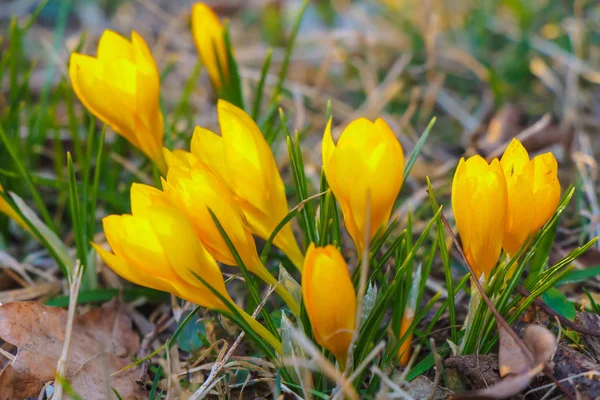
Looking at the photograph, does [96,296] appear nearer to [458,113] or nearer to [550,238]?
[550,238]

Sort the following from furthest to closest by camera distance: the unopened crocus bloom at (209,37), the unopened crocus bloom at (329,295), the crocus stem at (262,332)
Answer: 1. the unopened crocus bloom at (209,37)
2. the crocus stem at (262,332)
3. the unopened crocus bloom at (329,295)

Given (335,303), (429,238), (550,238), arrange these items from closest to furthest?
1. (335,303)
2. (550,238)
3. (429,238)

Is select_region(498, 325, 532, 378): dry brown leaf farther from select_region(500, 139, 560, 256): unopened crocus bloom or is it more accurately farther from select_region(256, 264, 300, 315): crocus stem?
select_region(256, 264, 300, 315): crocus stem

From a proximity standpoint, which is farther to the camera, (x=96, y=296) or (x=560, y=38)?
(x=560, y=38)

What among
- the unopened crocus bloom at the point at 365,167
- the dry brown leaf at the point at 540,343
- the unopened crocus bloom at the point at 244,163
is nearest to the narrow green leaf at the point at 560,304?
the dry brown leaf at the point at 540,343

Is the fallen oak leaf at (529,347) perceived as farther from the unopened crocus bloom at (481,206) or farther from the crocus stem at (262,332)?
the crocus stem at (262,332)

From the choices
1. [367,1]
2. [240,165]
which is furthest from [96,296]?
[367,1]
